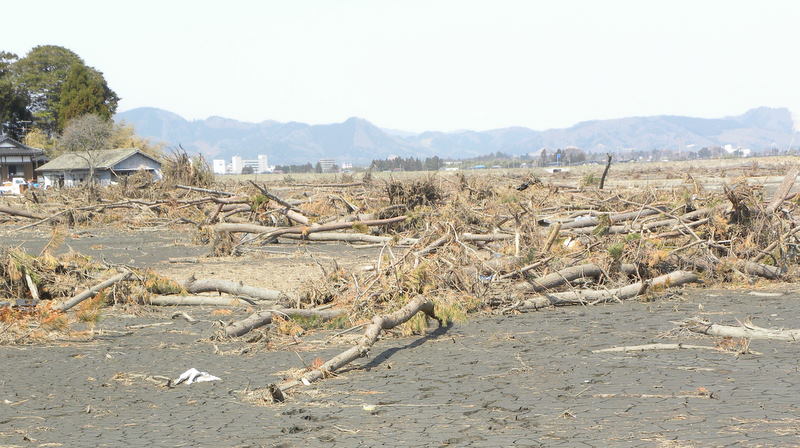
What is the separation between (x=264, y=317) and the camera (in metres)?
9.26

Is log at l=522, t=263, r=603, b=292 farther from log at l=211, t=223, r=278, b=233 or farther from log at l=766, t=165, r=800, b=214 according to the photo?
log at l=211, t=223, r=278, b=233

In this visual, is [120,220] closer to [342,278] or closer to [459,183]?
[459,183]

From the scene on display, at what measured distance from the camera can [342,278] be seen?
10.6 meters

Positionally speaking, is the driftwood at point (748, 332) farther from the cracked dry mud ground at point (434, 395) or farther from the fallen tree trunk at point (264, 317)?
the fallen tree trunk at point (264, 317)

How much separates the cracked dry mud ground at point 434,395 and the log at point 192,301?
2034 mm

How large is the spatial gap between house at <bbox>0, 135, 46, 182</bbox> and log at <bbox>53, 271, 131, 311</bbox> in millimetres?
61368

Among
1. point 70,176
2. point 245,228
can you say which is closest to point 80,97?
point 70,176

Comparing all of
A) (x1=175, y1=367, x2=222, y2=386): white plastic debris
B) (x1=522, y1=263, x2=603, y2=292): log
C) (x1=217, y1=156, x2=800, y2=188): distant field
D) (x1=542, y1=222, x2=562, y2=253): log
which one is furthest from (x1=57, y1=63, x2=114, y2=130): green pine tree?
(x1=175, y1=367, x2=222, y2=386): white plastic debris

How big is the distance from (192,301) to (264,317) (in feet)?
8.39

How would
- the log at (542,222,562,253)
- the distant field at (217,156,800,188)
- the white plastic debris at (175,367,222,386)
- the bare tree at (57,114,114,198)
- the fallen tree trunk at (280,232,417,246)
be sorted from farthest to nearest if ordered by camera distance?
the bare tree at (57,114,114,198) < the distant field at (217,156,800,188) < the fallen tree trunk at (280,232,417,246) < the log at (542,222,562,253) < the white plastic debris at (175,367,222,386)

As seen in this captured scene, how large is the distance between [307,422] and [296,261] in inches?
447

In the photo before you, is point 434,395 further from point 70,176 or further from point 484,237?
point 70,176

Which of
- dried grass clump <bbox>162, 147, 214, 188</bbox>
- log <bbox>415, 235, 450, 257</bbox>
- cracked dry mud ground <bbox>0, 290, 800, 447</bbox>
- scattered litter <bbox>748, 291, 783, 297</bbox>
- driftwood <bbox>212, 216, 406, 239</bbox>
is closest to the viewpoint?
cracked dry mud ground <bbox>0, 290, 800, 447</bbox>

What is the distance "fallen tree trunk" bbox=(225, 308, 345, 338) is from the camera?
8898 mm
